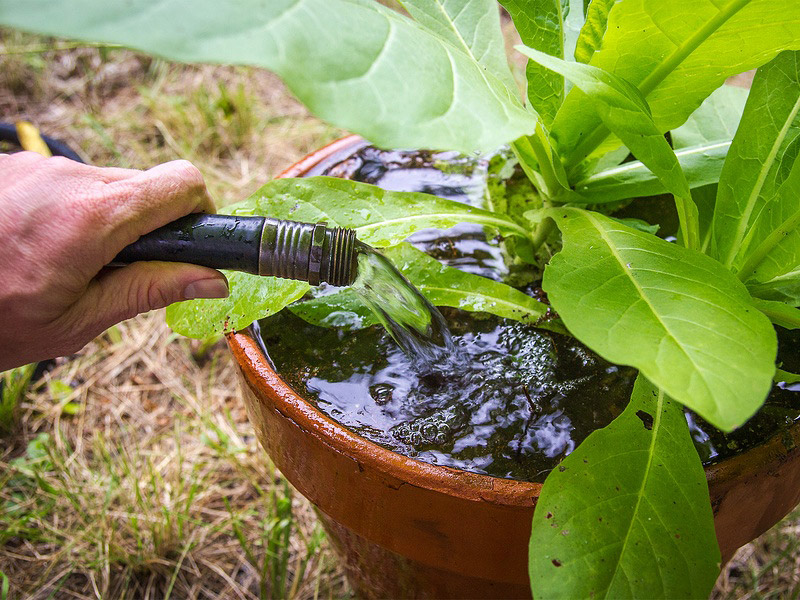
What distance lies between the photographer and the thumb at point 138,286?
0.75 metres

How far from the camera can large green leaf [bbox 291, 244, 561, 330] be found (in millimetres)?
907

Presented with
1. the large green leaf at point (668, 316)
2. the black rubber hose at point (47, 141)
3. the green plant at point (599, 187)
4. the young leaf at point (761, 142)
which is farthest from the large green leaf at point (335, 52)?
the black rubber hose at point (47, 141)

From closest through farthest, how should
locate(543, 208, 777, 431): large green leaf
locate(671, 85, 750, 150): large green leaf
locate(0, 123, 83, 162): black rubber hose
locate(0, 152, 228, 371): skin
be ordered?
locate(543, 208, 777, 431): large green leaf → locate(0, 152, 228, 371): skin → locate(671, 85, 750, 150): large green leaf → locate(0, 123, 83, 162): black rubber hose

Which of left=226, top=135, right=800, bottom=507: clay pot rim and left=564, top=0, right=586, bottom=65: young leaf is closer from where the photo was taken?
left=226, top=135, right=800, bottom=507: clay pot rim

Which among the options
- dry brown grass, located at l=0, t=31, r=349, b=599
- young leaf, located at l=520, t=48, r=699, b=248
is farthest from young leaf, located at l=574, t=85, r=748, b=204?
dry brown grass, located at l=0, t=31, r=349, b=599

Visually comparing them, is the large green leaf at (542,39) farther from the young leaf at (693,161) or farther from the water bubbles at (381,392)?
the water bubbles at (381,392)

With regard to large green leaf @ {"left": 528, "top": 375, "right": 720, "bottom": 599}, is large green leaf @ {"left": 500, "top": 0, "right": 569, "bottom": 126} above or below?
above

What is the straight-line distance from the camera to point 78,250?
27.0 inches

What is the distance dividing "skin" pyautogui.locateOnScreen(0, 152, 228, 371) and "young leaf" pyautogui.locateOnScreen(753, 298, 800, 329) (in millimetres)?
597

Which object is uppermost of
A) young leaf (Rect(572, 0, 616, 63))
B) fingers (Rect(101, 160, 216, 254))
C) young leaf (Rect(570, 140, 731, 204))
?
young leaf (Rect(572, 0, 616, 63))

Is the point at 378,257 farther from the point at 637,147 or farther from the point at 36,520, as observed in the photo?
the point at 36,520

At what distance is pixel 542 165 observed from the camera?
0.90 meters

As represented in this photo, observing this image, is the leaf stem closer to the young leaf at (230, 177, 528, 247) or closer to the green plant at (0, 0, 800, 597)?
the green plant at (0, 0, 800, 597)

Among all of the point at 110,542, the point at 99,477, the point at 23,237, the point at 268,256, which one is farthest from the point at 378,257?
the point at 99,477
